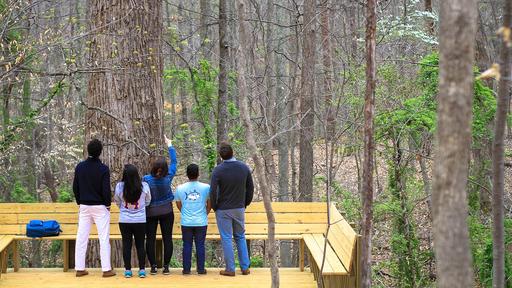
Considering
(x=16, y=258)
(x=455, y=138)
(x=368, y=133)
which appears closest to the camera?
(x=455, y=138)

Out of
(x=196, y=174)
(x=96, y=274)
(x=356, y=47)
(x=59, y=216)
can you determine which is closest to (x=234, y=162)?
(x=196, y=174)

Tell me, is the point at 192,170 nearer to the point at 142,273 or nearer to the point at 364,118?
the point at 142,273

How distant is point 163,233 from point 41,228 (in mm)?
1683

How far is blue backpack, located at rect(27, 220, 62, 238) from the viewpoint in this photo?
30.3 feet

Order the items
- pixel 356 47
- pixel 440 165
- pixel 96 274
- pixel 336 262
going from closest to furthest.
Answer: pixel 440 165, pixel 336 262, pixel 96 274, pixel 356 47

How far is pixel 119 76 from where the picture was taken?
9.49m

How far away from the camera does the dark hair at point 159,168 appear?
857 cm

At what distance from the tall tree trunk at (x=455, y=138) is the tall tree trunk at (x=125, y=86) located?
22.0 feet

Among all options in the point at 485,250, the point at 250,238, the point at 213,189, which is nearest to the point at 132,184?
the point at 213,189

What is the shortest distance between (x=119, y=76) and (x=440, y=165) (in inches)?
275

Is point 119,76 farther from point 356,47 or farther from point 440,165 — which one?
point 356,47

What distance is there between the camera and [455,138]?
3.07 meters

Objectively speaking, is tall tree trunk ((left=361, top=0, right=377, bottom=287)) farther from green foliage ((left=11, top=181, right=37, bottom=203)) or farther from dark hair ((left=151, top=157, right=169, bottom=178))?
green foliage ((left=11, top=181, right=37, bottom=203))

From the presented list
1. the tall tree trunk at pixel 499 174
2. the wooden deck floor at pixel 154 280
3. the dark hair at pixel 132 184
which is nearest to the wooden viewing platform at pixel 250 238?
the wooden deck floor at pixel 154 280
